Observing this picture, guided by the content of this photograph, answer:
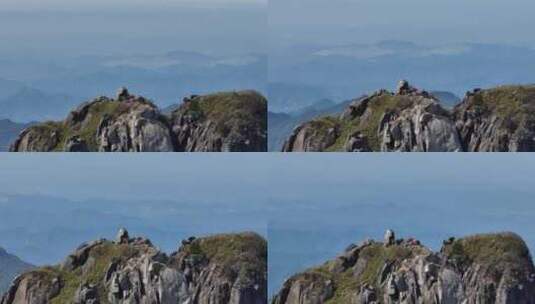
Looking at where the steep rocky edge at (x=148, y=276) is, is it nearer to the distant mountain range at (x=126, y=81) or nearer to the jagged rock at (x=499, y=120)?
the distant mountain range at (x=126, y=81)

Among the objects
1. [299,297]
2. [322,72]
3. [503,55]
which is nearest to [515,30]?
[503,55]

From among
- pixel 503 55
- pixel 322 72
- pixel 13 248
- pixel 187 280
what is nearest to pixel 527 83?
pixel 503 55

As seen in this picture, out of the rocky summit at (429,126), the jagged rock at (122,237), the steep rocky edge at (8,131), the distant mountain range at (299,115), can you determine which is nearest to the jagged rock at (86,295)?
the jagged rock at (122,237)

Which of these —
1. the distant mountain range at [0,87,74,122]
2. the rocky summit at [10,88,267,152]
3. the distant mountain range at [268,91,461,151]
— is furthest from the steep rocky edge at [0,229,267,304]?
the distant mountain range at [0,87,74,122]

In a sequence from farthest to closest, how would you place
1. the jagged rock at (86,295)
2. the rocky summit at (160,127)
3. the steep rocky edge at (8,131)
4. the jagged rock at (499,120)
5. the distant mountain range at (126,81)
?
the steep rocky edge at (8,131)
the jagged rock at (86,295)
the distant mountain range at (126,81)
the rocky summit at (160,127)
the jagged rock at (499,120)

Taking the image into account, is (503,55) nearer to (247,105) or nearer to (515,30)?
(515,30)

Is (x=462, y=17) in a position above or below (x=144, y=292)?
above

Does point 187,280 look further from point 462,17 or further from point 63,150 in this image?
point 462,17
